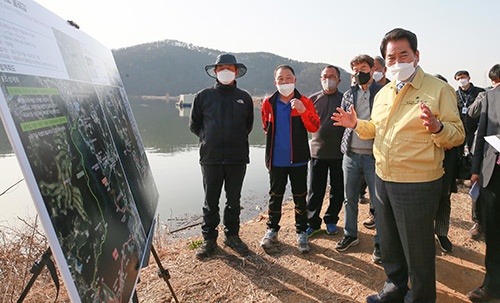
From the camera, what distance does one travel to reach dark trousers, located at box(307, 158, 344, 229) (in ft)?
11.2

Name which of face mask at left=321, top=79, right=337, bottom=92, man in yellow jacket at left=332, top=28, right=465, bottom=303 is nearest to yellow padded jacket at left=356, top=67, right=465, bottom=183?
man in yellow jacket at left=332, top=28, right=465, bottom=303

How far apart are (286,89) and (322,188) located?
1.21 m

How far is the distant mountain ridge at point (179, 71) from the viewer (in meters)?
68.0

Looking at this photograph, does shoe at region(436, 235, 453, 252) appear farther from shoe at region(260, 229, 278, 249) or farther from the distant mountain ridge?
the distant mountain ridge

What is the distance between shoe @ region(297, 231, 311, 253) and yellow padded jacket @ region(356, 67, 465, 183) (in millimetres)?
1452

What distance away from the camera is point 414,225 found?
→ 6.40 feet

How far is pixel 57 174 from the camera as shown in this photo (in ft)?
3.16

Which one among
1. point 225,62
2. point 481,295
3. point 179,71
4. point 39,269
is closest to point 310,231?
point 481,295

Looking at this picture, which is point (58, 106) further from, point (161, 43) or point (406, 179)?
point (161, 43)

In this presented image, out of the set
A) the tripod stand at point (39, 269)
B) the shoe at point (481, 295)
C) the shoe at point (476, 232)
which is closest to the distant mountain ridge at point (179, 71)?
the shoe at point (476, 232)

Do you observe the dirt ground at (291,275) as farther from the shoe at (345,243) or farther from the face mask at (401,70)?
the face mask at (401,70)

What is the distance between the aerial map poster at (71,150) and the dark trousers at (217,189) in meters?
1.40

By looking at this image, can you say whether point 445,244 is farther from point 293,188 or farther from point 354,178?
point 293,188

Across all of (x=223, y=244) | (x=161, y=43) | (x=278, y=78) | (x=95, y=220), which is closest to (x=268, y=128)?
(x=278, y=78)
